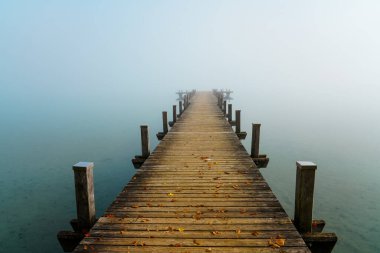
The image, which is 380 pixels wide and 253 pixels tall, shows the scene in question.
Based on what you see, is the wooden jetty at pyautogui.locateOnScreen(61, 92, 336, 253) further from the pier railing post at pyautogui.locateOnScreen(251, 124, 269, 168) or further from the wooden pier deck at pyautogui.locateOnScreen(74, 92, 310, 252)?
the pier railing post at pyautogui.locateOnScreen(251, 124, 269, 168)

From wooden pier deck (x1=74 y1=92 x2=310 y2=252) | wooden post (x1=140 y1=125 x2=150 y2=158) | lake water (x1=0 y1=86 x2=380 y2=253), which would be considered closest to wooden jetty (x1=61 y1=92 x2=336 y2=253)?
wooden pier deck (x1=74 y1=92 x2=310 y2=252)

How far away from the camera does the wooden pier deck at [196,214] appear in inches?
151

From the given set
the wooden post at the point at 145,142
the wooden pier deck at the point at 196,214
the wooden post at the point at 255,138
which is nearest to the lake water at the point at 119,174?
the wooden post at the point at 255,138

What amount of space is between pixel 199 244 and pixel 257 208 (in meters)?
1.57

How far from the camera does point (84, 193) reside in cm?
470

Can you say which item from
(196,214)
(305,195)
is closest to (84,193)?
(196,214)

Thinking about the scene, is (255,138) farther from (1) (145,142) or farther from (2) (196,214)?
(2) (196,214)

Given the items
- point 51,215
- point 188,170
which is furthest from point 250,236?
point 51,215

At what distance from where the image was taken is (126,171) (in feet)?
61.3

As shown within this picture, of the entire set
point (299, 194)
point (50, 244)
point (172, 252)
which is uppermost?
point (299, 194)

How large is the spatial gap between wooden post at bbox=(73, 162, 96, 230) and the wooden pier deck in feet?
1.12

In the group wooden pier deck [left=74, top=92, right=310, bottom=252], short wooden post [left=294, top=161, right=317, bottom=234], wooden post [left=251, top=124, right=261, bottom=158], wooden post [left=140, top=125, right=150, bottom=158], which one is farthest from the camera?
wooden post [left=140, top=125, right=150, bottom=158]

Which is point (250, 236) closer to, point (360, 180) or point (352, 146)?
point (360, 180)

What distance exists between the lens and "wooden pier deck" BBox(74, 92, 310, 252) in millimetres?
3832
